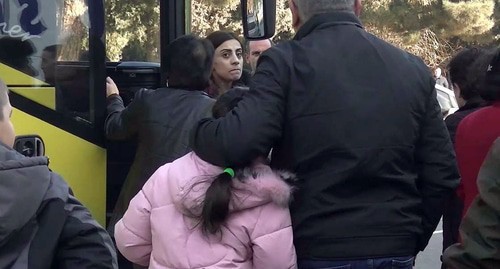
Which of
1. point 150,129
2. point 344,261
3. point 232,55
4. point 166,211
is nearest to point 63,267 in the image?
point 166,211

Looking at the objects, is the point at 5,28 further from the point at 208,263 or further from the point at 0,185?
the point at 0,185

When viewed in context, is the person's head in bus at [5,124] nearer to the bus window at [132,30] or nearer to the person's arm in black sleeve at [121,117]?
the person's arm in black sleeve at [121,117]

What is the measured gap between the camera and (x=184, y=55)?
14.6ft

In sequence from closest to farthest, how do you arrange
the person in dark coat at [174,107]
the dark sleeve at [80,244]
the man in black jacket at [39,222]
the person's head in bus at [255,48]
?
the man in black jacket at [39,222] < the dark sleeve at [80,244] < the person in dark coat at [174,107] < the person's head in bus at [255,48]

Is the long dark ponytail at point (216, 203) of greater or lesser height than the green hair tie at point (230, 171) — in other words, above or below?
below

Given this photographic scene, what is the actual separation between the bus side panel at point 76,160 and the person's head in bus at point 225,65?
75 centimetres

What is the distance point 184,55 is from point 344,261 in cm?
174

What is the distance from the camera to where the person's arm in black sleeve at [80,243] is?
2521 millimetres

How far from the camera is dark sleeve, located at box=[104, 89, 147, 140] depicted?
4.58 meters

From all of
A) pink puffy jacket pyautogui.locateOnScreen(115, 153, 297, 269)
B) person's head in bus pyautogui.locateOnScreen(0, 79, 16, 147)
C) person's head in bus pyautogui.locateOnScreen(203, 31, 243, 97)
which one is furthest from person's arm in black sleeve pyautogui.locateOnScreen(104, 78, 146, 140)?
person's head in bus pyautogui.locateOnScreen(0, 79, 16, 147)

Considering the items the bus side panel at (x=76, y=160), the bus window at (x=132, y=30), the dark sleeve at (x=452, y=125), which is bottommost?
the bus side panel at (x=76, y=160)

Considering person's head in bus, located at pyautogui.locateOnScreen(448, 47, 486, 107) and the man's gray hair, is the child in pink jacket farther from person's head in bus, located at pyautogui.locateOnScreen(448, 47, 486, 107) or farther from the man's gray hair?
person's head in bus, located at pyautogui.locateOnScreen(448, 47, 486, 107)

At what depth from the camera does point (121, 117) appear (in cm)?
476

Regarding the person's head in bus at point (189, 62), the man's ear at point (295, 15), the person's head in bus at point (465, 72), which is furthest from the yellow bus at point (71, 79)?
the person's head in bus at point (465, 72)
